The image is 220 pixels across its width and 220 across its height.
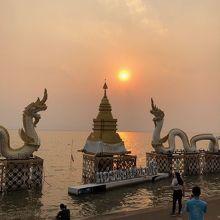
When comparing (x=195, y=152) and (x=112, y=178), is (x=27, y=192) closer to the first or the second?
(x=112, y=178)

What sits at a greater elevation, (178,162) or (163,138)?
(163,138)

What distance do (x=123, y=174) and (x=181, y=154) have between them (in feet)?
37.0

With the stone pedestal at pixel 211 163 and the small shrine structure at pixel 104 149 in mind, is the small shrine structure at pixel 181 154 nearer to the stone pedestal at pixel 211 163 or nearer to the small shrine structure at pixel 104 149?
the stone pedestal at pixel 211 163

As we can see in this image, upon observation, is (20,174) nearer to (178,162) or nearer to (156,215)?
(156,215)

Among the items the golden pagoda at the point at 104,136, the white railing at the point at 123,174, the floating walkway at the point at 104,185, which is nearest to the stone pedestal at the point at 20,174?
the floating walkway at the point at 104,185

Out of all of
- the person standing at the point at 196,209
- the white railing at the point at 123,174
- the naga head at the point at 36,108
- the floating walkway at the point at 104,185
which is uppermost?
the naga head at the point at 36,108

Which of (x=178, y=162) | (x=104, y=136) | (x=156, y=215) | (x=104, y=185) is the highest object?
(x=104, y=136)

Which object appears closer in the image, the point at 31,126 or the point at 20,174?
the point at 20,174

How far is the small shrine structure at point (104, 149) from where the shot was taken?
3472cm

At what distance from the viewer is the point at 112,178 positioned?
3105 centimetres

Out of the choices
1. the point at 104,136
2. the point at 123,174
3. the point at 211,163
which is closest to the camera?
the point at 123,174

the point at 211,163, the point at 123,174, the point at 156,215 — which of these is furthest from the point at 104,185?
the point at 211,163

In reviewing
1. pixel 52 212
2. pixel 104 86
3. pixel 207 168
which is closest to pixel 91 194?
pixel 52 212

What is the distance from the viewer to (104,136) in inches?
1405
